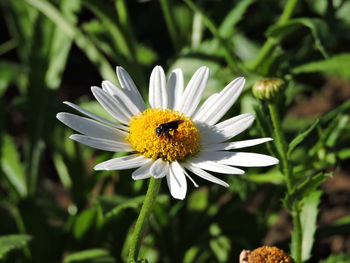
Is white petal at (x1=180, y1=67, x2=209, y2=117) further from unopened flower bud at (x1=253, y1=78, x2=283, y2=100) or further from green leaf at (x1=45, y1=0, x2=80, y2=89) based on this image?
green leaf at (x1=45, y1=0, x2=80, y2=89)

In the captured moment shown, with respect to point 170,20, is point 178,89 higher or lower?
lower

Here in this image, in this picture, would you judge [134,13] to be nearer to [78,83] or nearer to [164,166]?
[78,83]

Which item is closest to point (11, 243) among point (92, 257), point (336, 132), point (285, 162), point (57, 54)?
point (92, 257)

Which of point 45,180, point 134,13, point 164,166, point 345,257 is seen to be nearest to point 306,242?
point 345,257

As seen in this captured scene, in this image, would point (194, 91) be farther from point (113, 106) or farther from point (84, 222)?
point (84, 222)

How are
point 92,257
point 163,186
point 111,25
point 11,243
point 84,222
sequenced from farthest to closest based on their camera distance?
point 111,25, point 163,186, point 84,222, point 92,257, point 11,243

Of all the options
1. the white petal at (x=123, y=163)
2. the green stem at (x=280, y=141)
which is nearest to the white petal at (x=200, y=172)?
the white petal at (x=123, y=163)

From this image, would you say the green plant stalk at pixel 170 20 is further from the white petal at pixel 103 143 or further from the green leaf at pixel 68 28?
the white petal at pixel 103 143

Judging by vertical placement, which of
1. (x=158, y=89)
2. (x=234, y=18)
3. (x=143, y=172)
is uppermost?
(x=234, y=18)
